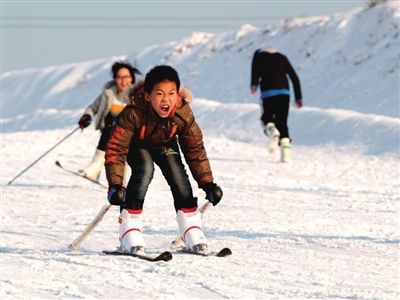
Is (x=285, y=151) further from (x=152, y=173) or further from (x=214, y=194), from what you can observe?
(x=214, y=194)

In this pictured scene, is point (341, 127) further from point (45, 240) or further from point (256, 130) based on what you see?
point (45, 240)

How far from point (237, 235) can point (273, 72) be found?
709 centimetres

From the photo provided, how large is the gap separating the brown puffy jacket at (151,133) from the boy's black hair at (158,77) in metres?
0.07

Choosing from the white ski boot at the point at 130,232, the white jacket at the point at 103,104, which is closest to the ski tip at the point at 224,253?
the white ski boot at the point at 130,232

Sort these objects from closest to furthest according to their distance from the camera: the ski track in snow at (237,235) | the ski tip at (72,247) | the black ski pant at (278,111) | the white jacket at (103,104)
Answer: the ski track in snow at (237,235) → the ski tip at (72,247) → the white jacket at (103,104) → the black ski pant at (278,111)

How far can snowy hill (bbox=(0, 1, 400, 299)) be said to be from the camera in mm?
5496

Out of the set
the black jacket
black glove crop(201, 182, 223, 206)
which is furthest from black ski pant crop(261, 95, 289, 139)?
black glove crop(201, 182, 223, 206)

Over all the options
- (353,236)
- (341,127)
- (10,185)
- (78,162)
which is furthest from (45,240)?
(341,127)

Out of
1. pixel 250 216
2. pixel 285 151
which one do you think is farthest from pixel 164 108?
pixel 285 151

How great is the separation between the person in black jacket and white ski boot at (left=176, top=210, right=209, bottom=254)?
8.14 meters

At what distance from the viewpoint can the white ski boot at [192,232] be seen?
6422 millimetres

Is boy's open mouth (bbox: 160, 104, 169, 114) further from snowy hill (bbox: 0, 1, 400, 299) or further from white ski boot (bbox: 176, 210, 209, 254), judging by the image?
snowy hill (bbox: 0, 1, 400, 299)

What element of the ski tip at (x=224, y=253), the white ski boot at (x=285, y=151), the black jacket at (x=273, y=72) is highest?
the black jacket at (x=273, y=72)

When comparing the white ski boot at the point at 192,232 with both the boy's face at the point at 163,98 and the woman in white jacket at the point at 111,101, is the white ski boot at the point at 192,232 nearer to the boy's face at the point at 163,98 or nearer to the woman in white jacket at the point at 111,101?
the boy's face at the point at 163,98
